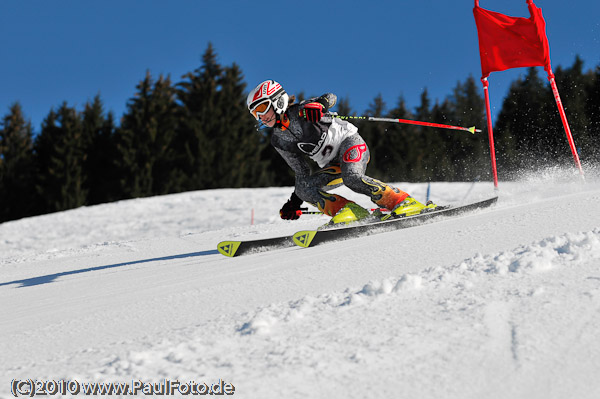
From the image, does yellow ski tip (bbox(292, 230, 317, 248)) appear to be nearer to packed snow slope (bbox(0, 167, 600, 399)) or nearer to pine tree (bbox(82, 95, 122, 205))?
packed snow slope (bbox(0, 167, 600, 399))

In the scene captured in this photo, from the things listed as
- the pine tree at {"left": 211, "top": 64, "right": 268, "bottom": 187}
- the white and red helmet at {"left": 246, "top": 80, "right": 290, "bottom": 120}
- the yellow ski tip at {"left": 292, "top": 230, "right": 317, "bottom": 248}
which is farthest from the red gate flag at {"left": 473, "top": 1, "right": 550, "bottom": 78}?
the pine tree at {"left": 211, "top": 64, "right": 268, "bottom": 187}

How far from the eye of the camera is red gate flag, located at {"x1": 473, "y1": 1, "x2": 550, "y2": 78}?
7.62 m

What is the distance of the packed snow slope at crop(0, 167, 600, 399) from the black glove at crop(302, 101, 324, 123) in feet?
4.03

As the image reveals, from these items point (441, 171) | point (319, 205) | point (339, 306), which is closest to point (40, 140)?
point (441, 171)

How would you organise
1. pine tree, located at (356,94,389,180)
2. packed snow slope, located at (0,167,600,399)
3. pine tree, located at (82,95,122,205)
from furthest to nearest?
1. pine tree, located at (356,94,389,180)
2. pine tree, located at (82,95,122,205)
3. packed snow slope, located at (0,167,600,399)

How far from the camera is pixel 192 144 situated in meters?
31.4

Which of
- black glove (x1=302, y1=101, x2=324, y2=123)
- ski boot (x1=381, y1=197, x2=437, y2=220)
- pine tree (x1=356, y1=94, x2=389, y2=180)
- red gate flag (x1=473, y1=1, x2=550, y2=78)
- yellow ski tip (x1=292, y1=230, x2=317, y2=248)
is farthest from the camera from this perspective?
pine tree (x1=356, y1=94, x2=389, y2=180)

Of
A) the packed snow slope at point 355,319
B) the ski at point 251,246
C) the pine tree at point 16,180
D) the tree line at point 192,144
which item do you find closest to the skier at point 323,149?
the ski at point 251,246

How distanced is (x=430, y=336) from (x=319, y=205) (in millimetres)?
3681

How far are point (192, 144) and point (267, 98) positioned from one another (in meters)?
27.2

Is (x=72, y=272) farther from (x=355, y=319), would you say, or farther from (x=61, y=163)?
(x=61, y=163)

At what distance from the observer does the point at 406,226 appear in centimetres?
529

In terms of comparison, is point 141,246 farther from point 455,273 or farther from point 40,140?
point 40,140

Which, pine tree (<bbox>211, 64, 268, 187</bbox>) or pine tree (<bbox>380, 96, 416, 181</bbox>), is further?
pine tree (<bbox>380, 96, 416, 181</bbox>)
